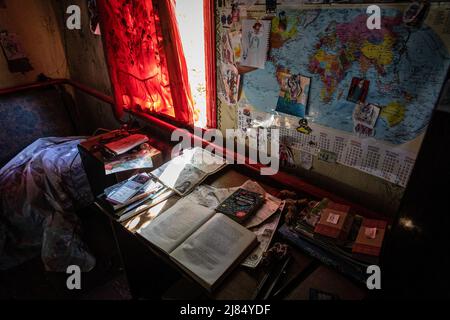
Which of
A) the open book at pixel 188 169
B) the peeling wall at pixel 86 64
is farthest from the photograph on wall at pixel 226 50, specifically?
the peeling wall at pixel 86 64

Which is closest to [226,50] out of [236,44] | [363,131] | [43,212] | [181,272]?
[236,44]

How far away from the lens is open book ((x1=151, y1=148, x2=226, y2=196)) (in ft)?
5.29

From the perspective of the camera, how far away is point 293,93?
1.45 meters

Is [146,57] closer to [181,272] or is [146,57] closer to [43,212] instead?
[43,212]

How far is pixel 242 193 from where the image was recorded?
4.96ft

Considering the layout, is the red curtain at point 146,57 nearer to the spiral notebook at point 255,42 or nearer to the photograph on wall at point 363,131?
the spiral notebook at point 255,42

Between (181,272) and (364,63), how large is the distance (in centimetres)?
116

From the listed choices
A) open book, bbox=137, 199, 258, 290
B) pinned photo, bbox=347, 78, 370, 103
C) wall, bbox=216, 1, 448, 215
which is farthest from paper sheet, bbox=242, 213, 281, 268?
pinned photo, bbox=347, 78, 370, 103

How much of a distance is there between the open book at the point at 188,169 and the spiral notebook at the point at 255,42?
636 millimetres

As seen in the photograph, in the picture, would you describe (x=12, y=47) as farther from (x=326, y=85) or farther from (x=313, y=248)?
(x=313, y=248)

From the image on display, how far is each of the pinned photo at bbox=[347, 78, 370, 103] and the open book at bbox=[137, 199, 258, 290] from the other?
2.51 ft

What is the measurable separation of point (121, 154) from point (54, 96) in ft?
6.13

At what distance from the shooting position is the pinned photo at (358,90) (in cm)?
120
